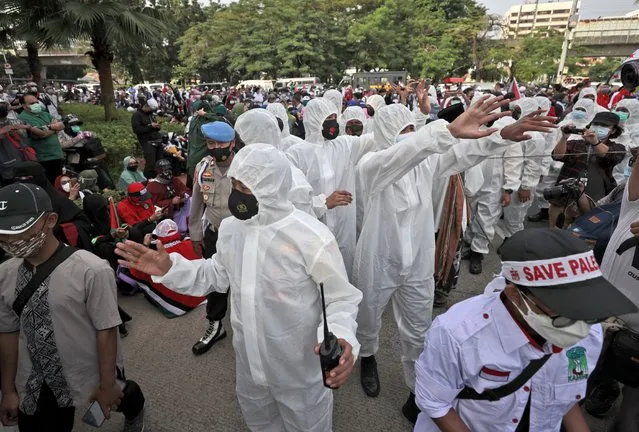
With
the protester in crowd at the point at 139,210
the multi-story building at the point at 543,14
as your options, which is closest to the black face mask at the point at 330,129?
the protester in crowd at the point at 139,210

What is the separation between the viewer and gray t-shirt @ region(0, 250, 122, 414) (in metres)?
1.96

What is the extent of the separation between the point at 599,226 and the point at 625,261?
0.59m

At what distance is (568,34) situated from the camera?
2377 cm

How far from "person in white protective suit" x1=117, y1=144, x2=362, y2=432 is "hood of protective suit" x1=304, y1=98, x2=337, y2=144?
8.31ft

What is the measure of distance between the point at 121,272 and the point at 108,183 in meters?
2.46

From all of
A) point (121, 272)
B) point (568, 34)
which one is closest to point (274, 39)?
point (568, 34)

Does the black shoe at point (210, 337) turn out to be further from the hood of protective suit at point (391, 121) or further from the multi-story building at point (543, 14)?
the multi-story building at point (543, 14)

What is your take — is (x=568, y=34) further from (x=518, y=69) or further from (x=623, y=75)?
(x=623, y=75)

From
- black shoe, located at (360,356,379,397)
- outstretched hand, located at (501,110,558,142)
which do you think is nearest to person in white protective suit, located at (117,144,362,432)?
black shoe, located at (360,356,379,397)

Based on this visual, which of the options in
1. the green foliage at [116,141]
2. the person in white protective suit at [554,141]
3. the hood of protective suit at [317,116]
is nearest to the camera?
the hood of protective suit at [317,116]

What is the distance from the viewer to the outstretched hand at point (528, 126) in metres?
2.15

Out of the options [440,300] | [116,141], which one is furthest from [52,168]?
[440,300]

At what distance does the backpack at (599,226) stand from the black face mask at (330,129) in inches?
96.3

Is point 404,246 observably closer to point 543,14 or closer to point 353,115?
point 353,115
